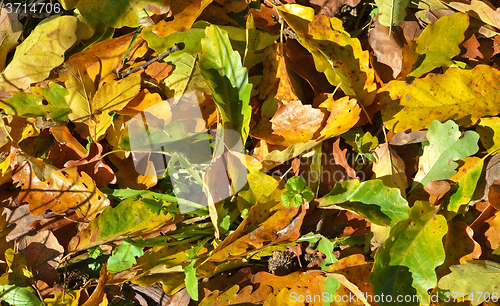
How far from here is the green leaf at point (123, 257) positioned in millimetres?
1244

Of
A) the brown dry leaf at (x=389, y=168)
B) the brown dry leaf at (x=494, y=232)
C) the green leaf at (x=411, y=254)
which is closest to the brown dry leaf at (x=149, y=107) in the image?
the brown dry leaf at (x=389, y=168)

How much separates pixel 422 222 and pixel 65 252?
132 cm

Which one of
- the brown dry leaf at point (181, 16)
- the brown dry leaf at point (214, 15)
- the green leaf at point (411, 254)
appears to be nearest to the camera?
the green leaf at point (411, 254)

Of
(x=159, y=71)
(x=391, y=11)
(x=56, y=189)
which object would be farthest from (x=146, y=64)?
(x=391, y=11)

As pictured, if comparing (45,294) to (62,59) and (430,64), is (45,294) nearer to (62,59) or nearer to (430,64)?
(62,59)

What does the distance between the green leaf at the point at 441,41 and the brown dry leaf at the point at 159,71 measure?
0.88 metres

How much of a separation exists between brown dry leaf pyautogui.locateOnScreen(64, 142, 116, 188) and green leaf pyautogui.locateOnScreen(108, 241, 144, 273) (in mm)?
246

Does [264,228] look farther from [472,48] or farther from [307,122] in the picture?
[472,48]

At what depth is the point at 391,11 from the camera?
123cm

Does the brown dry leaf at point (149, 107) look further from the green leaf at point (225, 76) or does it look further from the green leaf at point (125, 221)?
the green leaf at point (125, 221)

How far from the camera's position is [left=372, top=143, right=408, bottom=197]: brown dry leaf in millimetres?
1188

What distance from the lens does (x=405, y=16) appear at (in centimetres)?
128

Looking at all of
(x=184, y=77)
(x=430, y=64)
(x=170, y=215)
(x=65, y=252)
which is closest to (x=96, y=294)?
(x=65, y=252)

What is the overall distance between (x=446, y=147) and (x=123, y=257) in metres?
1.17
